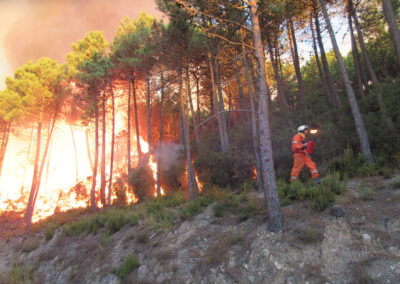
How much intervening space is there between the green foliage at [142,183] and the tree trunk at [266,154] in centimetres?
1200

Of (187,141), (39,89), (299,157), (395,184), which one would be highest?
(39,89)

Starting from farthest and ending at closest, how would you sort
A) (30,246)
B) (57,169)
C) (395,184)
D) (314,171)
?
(57,169) → (30,246) → (314,171) → (395,184)

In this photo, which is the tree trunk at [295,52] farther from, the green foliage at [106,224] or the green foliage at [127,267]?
the green foliage at [127,267]

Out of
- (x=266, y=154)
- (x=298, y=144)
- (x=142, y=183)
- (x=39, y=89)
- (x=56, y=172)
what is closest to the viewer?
(x=266, y=154)

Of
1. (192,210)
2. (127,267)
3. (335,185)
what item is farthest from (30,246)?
(335,185)

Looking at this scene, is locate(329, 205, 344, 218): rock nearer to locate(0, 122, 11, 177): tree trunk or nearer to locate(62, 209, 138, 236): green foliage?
locate(62, 209, 138, 236): green foliage

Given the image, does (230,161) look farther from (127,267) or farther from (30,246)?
(30,246)

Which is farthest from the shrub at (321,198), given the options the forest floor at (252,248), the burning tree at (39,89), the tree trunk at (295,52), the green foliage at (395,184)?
the burning tree at (39,89)

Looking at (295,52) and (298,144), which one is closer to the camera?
(298,144)

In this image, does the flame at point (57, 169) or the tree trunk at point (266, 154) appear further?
the flame at point (57, 169)

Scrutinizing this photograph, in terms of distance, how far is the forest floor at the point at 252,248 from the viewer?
12.3 feet

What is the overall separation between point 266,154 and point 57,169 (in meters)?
26.1

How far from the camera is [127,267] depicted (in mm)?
5965

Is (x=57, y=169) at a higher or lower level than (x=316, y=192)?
higher
